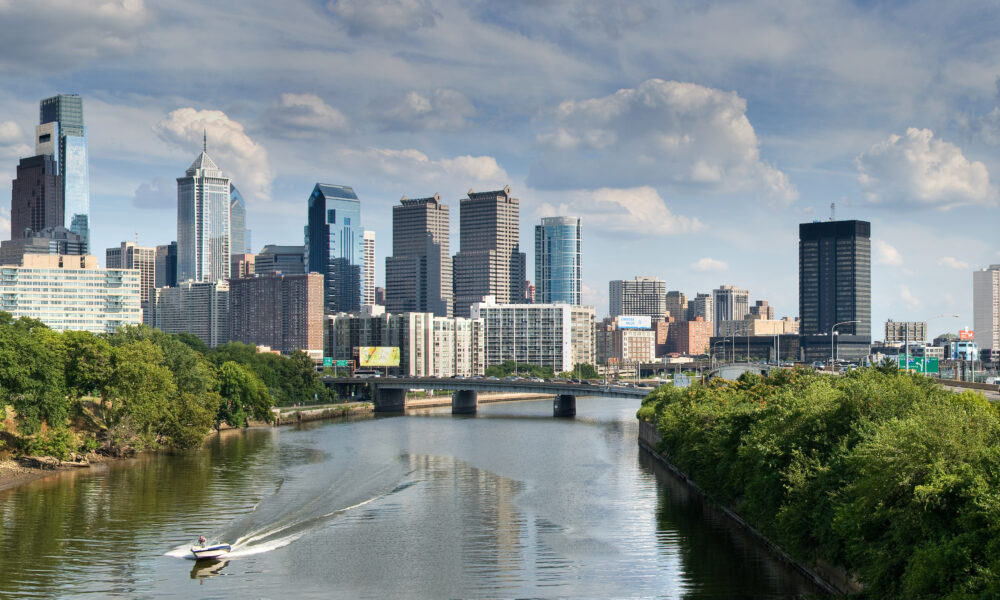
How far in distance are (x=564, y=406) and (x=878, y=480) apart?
154775 mm

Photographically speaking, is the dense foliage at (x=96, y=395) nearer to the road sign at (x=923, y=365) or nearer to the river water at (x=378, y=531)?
the river water at (x=378, y=531)

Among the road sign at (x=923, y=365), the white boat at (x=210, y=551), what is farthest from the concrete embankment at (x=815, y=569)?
the road sign at (x=923, y=365)

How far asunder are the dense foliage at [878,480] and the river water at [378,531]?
4.59m

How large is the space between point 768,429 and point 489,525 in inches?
847

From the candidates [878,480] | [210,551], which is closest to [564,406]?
[210,551]

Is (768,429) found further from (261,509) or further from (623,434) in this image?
(623,434)

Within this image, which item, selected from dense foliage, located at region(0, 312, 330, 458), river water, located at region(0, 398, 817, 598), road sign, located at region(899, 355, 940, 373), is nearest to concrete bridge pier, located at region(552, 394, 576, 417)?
road sign, located at region(899, 355, 940, 373)

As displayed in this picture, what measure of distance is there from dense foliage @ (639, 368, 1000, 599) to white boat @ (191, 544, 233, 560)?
1267 inches

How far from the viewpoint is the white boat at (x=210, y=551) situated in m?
60.8

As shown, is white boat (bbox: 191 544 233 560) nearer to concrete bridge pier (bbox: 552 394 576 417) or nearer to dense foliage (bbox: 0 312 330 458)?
dense foliage (bbox: 0 312 330 458)

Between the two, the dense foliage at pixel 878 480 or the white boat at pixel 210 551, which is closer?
the dense foliage at pixel 878 480

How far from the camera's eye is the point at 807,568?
183ft

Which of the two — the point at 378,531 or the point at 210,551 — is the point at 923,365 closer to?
the point at 378,531

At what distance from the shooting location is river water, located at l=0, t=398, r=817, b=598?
182ft
